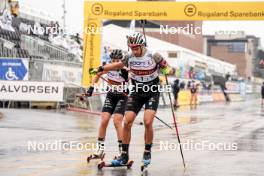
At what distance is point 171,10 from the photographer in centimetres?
2972

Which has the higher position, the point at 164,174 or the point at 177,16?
the point at 177,16

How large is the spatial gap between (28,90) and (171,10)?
8235mm

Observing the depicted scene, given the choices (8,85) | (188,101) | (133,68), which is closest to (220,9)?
(8,85)

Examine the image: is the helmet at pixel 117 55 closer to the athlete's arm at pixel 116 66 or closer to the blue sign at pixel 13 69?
the athlete's arm at pixel 116 66

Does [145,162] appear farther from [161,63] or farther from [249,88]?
[249,88]

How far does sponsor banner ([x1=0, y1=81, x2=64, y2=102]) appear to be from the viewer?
2656 cm

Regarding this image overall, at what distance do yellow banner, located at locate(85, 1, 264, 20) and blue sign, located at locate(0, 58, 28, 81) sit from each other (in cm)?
469

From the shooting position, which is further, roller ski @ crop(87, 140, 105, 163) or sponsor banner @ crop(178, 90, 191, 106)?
sponsor banner @ crop(178, 90, 191, 106)

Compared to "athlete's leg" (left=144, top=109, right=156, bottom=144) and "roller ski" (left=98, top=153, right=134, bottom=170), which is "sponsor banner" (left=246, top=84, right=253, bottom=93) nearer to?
"roller ski" (left=98, top=153, right=134, bottom=170)

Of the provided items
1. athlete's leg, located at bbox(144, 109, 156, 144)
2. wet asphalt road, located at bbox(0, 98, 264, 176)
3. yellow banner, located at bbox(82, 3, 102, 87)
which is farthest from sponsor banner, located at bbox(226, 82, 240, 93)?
athlete's leg, located at bbox(144, 109, 156, 144)

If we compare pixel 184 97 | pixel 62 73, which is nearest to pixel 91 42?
pixel 62 73

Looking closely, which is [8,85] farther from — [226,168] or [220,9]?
[226,168]

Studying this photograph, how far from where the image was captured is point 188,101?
4344 centimetres

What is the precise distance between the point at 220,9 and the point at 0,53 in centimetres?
1165
